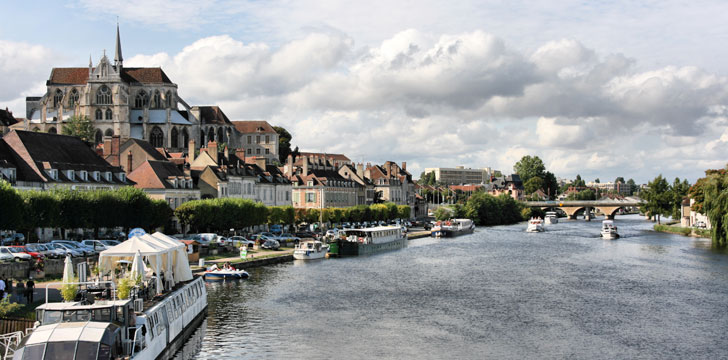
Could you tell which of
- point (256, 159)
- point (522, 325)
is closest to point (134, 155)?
point (256, 159)

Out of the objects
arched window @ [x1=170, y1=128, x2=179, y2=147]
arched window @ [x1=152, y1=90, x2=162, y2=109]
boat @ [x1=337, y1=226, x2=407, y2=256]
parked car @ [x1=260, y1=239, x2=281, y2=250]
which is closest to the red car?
parked car @ [x1=260, y1=239, x2=281, y2=250]

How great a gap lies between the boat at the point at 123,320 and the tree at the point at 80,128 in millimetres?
114916

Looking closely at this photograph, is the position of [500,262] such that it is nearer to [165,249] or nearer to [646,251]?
[646,251]

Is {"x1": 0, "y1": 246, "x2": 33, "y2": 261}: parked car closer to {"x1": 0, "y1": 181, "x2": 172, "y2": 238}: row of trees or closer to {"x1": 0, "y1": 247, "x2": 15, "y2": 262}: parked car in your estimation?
{"x1": 0, "y1": 247, "x2": 15, "y2": 262}: parked car

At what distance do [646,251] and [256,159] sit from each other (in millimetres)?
56490

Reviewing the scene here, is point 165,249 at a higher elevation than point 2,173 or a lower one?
→ lower

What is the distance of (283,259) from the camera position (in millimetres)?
76750

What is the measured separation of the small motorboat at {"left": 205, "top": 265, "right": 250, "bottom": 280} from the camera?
60.0 m

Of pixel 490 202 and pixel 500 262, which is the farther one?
pixel 490 202

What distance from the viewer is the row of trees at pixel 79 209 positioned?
190ft

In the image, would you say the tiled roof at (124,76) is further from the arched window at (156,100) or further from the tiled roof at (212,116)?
the tiled roof at (212,116)

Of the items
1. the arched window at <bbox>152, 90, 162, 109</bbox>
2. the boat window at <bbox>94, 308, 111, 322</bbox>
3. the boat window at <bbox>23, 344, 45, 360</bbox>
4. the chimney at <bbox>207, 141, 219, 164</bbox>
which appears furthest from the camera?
→ the arched window at <bbox>152, 90, 162, 109</bbox>

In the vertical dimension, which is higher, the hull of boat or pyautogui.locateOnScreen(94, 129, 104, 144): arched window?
pyautogui.locateOnScreen(94, 129, 104, 144): arched window

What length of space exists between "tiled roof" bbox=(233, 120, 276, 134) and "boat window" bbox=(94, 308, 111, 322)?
16162cm
